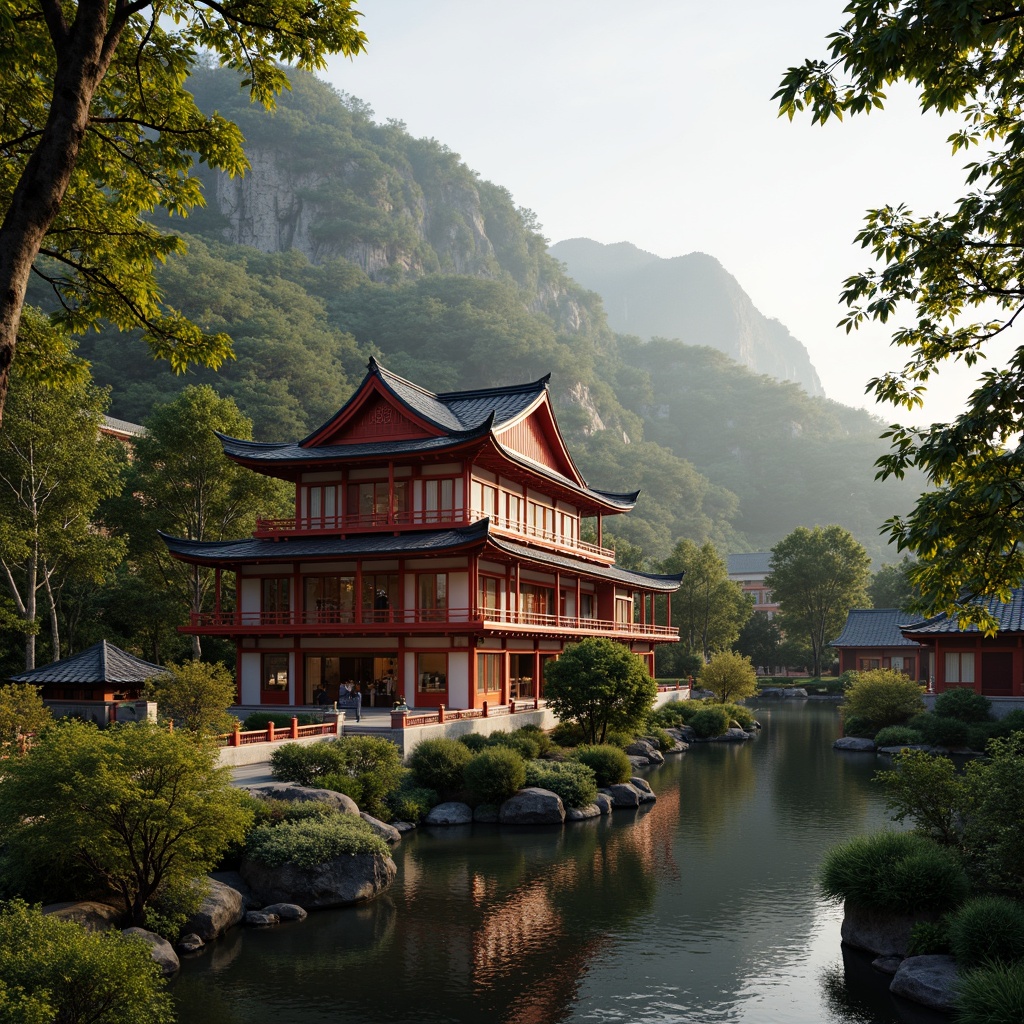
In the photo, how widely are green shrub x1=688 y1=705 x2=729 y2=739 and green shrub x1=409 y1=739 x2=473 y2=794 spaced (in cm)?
2463

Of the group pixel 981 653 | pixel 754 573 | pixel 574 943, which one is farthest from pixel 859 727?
pixel 754 573

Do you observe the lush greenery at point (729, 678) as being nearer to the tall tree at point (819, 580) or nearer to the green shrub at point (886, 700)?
the green shrub at point (886, 700)

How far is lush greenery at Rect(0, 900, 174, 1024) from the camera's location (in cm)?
1104

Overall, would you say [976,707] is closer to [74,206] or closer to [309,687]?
[309,687]

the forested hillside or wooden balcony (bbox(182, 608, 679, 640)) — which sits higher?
the forested hillside

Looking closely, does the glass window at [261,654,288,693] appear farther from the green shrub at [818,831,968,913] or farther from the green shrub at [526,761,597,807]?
the green shrub at [818,831,968,913]

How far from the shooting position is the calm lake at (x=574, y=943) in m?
14.4

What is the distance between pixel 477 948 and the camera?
16906 millimetres

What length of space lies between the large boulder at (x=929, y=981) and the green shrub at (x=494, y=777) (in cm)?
1505

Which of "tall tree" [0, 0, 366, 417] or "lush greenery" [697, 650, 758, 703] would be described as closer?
"tall tree" [0, 0, 366, 417]

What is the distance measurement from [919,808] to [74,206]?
17476 mm

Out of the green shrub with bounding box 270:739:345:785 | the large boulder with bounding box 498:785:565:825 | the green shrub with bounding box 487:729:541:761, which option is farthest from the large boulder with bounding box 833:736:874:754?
the green shrub with bounding box 270:739:345:785

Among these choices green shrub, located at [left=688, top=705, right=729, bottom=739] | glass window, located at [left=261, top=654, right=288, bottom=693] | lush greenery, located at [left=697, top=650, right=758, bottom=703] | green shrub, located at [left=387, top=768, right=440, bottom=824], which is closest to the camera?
green shrub, located at [left=387, top=768, right=440, bottom=824]

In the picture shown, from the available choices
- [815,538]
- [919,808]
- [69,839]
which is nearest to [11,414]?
[69,839]
